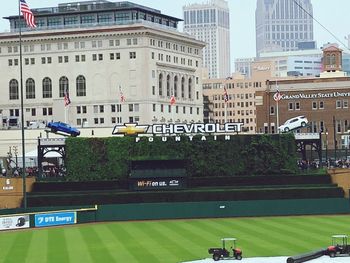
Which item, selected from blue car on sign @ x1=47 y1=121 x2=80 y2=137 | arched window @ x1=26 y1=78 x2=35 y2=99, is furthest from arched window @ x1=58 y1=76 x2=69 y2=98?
blue car on sign @ x1=47 y1=121 x2=80 y2=137

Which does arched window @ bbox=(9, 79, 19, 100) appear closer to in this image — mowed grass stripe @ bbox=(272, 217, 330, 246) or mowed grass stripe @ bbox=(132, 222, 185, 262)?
mowed grass stripe @ bbox=(132, 222, 185, 262)

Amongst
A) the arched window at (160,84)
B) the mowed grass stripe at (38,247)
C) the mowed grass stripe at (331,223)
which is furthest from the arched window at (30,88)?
the mowed grass stripe at (331,223)

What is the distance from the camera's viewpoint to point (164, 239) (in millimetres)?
61938

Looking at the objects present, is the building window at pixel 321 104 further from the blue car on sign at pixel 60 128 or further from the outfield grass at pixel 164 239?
the outfield grass at pixel 164 239

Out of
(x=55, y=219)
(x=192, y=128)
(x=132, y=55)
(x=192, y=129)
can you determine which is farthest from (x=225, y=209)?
(x=132, y=55)

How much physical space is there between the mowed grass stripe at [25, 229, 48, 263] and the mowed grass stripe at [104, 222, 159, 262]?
17.6ft

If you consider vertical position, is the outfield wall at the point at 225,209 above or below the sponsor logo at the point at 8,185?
below

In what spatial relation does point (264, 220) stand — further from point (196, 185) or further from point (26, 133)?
point (26, 133)

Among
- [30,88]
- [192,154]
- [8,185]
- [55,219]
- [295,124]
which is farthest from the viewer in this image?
[30,88]

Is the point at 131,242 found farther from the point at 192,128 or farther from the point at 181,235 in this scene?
the point at 192,128

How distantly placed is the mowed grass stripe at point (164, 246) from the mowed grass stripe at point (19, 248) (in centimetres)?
853

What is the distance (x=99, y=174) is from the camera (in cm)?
8669

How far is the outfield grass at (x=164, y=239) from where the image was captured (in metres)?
53.5

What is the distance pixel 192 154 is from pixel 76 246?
29688mm
